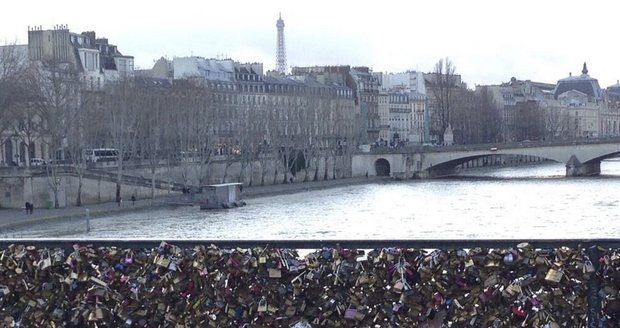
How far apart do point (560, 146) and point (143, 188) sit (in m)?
26.9

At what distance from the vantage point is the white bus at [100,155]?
48.7m

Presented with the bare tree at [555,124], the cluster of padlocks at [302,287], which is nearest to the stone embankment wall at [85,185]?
the cluster of padlocks at [302,287]

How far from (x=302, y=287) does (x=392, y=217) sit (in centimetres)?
2846

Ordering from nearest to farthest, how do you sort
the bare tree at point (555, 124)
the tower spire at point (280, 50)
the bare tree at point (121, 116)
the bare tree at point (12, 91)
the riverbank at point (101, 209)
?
the riverbank at point (101, 209)
the bare tree at point (12, 91)
the bare tree at point (121, 116)
the bare tree at point (555, 124)
the tower spire at point (280, 50)

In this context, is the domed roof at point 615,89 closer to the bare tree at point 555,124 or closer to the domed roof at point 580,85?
the domed roof at point 580,85

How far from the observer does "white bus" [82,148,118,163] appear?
1919 inches

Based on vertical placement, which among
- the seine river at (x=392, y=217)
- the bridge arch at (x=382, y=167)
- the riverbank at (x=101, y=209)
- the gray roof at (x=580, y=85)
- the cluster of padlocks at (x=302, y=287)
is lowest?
the seine river at (x=392, y=217)

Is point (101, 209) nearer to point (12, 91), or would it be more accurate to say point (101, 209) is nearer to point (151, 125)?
point (12, 91)

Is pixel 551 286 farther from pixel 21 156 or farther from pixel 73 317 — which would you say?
pixel 21 156

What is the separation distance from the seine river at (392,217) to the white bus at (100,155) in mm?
8545

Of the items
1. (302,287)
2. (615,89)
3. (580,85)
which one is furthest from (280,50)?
(302,287)

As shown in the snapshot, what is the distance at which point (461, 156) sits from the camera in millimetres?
63969

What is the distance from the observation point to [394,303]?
532 cm

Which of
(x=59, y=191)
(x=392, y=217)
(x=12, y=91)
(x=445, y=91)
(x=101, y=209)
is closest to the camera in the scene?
(x=392, y=217)
